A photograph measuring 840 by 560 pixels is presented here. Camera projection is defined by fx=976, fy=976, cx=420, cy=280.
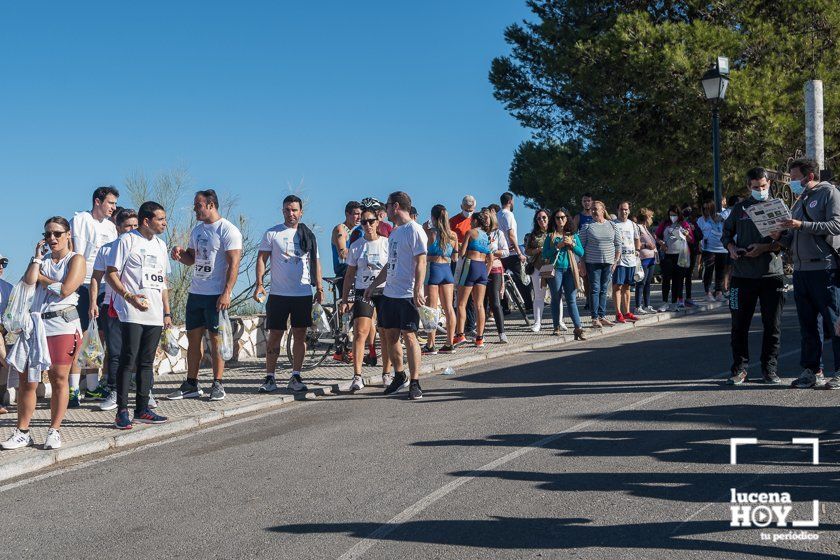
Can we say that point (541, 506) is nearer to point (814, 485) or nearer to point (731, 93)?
point (814, 485)

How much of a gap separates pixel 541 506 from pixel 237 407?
473cm

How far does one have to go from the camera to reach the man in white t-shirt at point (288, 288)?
417 inches

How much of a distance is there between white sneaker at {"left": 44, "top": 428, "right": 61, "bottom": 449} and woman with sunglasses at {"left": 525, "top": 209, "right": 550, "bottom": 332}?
27.9 ft

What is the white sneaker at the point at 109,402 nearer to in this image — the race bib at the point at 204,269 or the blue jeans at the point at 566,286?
the race bib at the point at 204,269

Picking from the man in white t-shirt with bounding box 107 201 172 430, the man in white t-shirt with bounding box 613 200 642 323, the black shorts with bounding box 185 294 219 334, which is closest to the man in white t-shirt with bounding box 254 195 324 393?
the black shorts with bounding box 185 294 219 334

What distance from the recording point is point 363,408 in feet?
31.2

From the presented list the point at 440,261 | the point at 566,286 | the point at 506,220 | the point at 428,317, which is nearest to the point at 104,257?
the point at 428,317

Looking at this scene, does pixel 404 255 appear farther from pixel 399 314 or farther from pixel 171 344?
pixel 171 344

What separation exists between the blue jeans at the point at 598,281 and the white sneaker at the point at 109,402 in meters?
Answer: 7.89

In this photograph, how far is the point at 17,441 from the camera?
8.00 m

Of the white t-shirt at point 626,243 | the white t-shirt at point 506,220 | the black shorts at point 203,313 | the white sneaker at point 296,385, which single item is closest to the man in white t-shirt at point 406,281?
the white sneaker at point 296,385

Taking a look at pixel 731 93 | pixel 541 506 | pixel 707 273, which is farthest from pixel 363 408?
pixel 731 93

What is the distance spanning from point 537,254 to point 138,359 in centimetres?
770

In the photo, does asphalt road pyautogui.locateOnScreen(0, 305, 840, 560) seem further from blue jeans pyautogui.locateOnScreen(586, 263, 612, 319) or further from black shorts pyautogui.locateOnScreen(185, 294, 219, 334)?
blue jeans pyautogui.locateOnScreen(586, 263, 612, 319)
